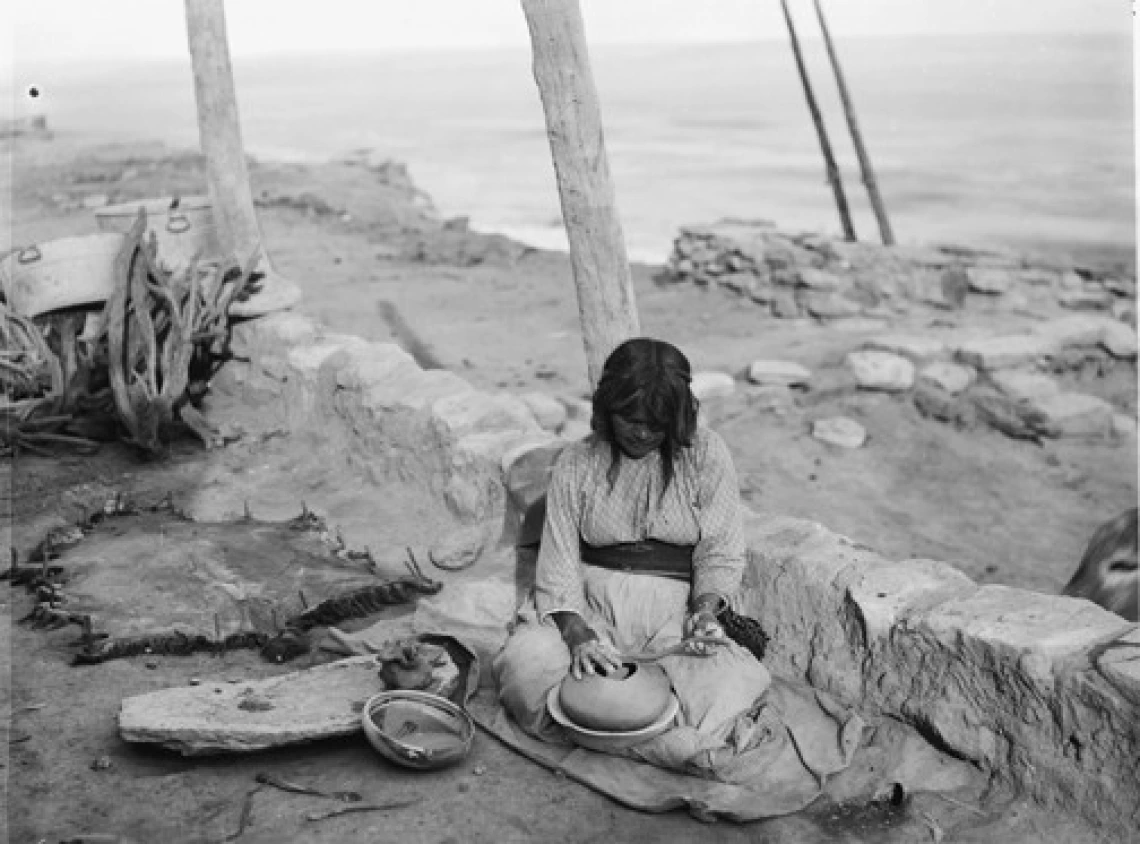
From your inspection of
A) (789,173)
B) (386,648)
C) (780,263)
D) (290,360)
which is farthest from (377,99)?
(386,648)

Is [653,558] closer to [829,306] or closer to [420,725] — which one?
[420,725]

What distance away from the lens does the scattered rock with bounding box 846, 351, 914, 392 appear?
27.2 ft

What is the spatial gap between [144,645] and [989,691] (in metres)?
2.61

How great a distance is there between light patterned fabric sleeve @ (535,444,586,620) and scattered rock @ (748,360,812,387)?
468 centimetres

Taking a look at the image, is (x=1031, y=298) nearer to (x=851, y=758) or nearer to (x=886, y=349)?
(x=886, y=349)

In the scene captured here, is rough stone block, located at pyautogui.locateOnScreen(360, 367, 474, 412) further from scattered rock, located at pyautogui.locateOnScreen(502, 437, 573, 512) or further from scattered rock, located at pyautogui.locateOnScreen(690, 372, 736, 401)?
scattered rock, located at pyautogui.locateOnScreen(690, 372, 736, 401)

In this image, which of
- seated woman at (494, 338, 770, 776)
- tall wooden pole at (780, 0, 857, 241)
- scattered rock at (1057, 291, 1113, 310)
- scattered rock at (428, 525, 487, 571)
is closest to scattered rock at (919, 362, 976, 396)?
scattered rock at (1057, 291, 1113, 310)

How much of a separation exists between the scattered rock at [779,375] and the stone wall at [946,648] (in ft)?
11.3

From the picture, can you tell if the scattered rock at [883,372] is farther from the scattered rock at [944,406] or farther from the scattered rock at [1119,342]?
the scattered rock at [1119,342]

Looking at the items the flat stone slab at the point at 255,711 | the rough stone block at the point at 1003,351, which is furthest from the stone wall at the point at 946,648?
the rough stone block at the point at 1003,351

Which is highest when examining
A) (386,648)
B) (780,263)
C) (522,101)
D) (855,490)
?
(522,101)

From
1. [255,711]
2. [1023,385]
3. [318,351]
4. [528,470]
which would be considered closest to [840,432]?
[1023,385]

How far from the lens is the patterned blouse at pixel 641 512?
12.3 ft

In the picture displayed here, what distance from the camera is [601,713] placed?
337 centimetres
